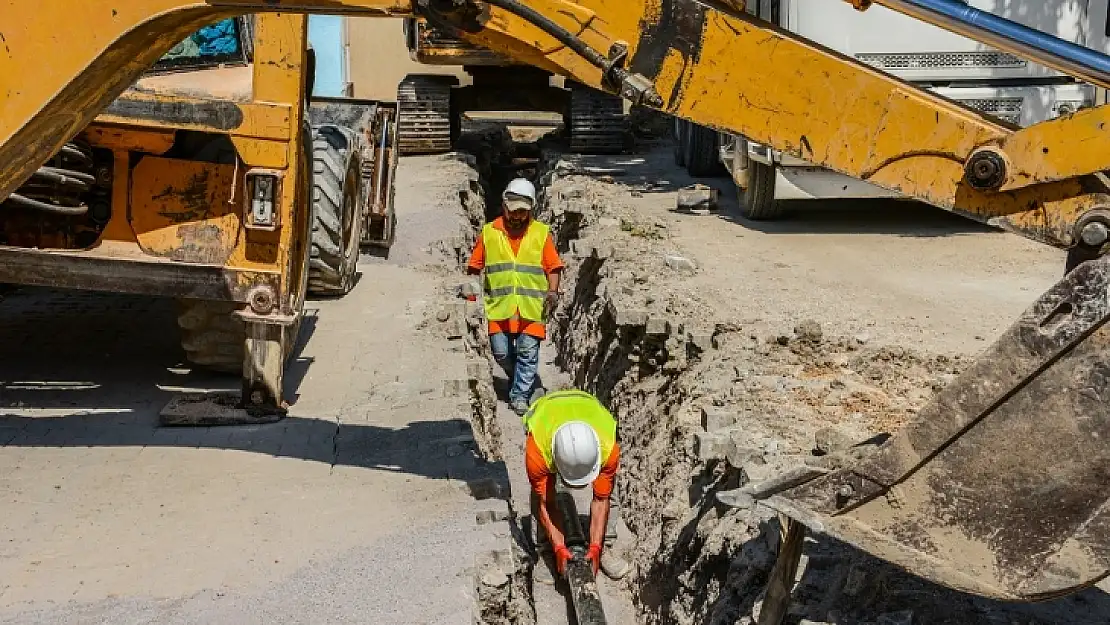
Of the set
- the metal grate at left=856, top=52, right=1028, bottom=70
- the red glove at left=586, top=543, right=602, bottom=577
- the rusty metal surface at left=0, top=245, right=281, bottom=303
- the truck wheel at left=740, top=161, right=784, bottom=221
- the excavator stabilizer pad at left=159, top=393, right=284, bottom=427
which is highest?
the metal grate at left=856, top=52, right=1028, bottom=70

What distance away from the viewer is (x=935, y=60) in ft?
36.2

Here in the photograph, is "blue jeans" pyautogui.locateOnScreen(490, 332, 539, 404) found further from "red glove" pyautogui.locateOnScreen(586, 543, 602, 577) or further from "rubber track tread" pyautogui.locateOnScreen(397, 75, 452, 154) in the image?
"rubber track tread" pyautogui.locateOnScreen(397, 75, 452, 154)

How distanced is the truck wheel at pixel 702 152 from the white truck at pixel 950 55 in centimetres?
364

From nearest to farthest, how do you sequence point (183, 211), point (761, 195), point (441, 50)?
point (183, 211)
point (761, 195)
point (441, 50)

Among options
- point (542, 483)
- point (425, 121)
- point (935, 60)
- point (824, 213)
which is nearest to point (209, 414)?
point (542, 483)

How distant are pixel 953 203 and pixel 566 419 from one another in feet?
8.92

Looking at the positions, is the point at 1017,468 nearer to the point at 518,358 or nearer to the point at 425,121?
the point at 518,358

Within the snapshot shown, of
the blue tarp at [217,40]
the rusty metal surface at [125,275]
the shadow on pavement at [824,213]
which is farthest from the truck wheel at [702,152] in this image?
the rusty metal surface at [125,275]

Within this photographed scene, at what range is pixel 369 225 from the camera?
11766 mm

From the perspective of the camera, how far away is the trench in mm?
4676

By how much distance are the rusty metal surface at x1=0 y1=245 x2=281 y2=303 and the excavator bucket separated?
3940mm

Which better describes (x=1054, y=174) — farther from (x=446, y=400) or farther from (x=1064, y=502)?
(x=446, y=400)

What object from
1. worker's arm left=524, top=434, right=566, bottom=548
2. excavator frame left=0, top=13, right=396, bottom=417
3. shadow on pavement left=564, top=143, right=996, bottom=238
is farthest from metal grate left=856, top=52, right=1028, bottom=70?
worker's arm left=524, top=434, right=566, bottom=548

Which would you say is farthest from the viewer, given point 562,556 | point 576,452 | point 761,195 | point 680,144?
point 680,144
